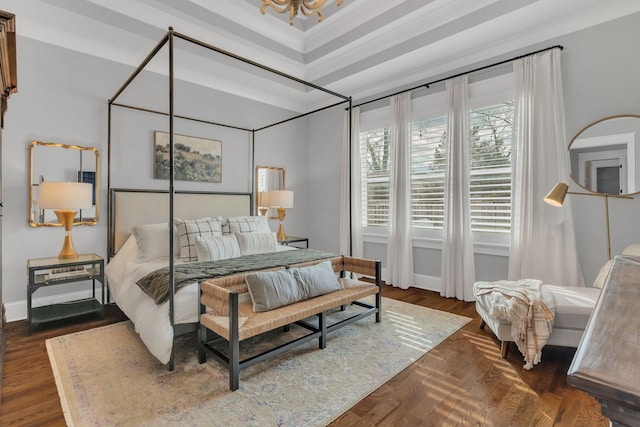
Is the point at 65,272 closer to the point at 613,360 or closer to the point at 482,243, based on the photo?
the point at 613,360

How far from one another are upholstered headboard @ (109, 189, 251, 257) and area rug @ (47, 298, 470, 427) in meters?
1.08

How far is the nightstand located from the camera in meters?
2.78

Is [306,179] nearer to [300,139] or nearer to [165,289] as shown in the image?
[300,139]

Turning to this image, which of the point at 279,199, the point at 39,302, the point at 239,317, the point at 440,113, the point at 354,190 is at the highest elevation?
the point at 440,113

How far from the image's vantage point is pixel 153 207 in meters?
3.71

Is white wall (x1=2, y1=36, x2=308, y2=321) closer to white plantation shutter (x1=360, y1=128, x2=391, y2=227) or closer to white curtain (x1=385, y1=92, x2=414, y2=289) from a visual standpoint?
white plantation shutter (x1=360, y1=128, x2=391, y2=227)

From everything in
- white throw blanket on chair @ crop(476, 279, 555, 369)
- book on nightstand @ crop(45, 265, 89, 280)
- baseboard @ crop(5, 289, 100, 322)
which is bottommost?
baseboard @ crop(5, 289, 100, 322)

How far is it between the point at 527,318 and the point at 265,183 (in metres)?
3.68

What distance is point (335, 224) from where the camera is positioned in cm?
523

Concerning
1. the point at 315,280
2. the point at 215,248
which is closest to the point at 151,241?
the point at 215,248

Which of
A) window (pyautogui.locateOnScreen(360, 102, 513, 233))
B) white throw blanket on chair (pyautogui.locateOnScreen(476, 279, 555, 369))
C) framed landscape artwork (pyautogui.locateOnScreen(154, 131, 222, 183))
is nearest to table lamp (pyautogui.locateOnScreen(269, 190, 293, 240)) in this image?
framed landscape artwork (pyautogui.locateOnScreen(154, 131, 222, 183))

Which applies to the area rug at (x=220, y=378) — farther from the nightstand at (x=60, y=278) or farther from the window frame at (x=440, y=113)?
the window frame at (x=440, y=113)

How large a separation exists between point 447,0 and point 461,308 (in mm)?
3091

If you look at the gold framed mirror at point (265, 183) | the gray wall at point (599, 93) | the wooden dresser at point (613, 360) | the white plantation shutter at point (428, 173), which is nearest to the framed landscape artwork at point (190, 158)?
the gold framed mirror at point (265, 183)
